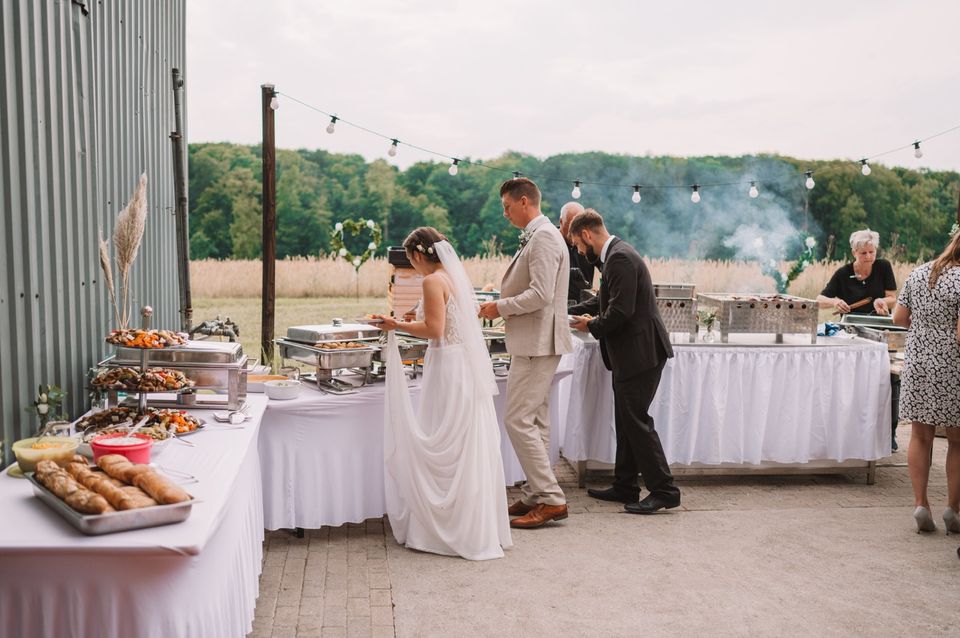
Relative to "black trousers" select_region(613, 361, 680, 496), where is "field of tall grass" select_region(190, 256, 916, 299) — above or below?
above

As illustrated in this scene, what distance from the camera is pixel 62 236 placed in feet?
11.0

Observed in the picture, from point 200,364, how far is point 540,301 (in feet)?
5.55

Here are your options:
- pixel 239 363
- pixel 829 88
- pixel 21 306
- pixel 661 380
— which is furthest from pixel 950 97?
pixel 21 306

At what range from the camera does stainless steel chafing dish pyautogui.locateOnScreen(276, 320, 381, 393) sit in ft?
13.4

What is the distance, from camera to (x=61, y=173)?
132 inches

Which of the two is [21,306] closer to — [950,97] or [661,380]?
[661,380]

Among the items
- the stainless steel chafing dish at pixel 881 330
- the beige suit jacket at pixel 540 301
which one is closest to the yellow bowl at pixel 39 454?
the beige suit jacket at pixel 540 301

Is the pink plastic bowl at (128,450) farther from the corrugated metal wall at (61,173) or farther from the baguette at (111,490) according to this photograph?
the corrugated metal wall at (61,173)

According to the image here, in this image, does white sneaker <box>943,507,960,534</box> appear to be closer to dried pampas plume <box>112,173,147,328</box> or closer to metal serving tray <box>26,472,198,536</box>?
metal serving tray <box>26,472,198,536</box>

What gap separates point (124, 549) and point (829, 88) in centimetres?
1340

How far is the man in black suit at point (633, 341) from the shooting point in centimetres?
461

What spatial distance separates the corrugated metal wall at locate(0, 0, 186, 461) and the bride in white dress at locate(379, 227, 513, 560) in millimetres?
1341

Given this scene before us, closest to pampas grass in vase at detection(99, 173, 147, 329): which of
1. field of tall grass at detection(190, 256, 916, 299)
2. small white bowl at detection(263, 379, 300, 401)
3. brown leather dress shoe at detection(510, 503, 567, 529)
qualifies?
small white bowl at detection(263, 379, 300, 401)

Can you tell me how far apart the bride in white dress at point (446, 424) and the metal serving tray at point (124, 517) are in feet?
5.86
